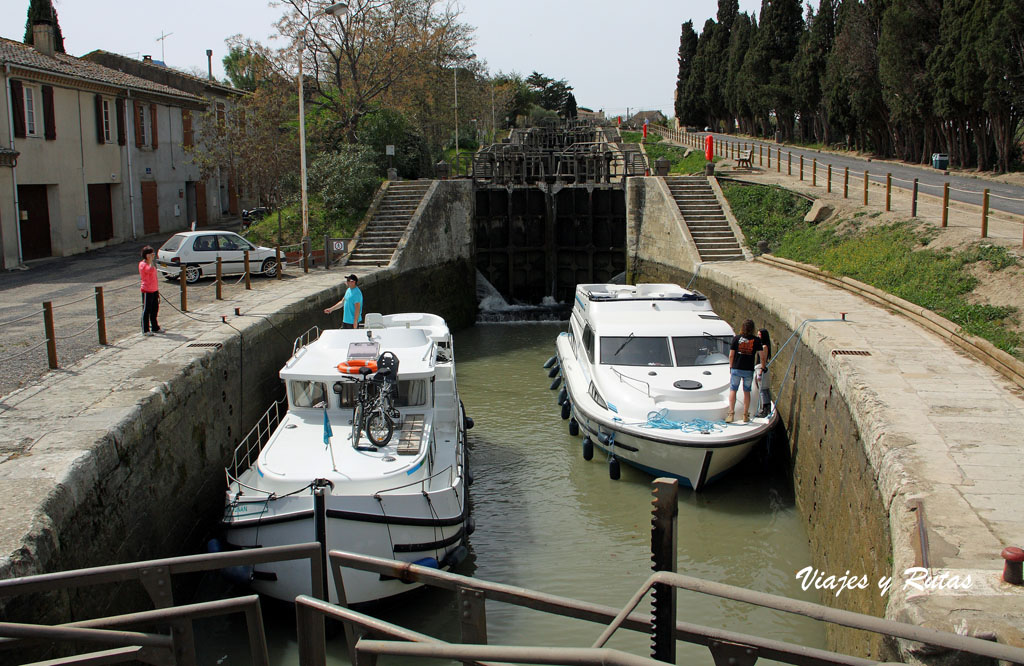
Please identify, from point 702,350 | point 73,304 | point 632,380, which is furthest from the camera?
point 73,304

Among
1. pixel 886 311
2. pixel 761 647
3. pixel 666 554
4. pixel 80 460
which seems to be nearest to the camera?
pixel 761 647

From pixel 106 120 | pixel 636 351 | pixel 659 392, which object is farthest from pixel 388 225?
pixel 659 392

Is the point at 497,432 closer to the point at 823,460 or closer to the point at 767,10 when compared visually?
the point at 823,460

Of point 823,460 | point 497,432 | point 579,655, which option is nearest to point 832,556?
point 823,460

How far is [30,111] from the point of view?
809 inches

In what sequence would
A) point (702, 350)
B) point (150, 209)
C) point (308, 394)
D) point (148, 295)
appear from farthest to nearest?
point (150, 209), point (702, 350), point (148, 295), point (308, 394)

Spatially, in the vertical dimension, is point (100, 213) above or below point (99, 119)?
below

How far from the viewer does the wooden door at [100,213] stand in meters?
23.4

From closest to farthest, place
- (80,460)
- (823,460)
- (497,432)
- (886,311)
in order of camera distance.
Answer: (80,460) < (823,460) < (886,311) < (497,432)

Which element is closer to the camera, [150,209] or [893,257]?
[893,257]

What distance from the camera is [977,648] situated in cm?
303

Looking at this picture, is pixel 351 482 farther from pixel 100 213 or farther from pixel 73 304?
pixel 100 213

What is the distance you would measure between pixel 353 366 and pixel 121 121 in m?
19.4

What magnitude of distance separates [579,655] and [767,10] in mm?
46824
